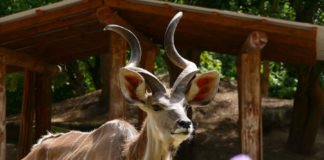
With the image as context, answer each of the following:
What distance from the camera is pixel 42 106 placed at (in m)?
11.4

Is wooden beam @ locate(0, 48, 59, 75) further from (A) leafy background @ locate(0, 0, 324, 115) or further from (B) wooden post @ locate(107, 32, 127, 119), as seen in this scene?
(A) leafy background @ locate(0, 0, 324, 115)

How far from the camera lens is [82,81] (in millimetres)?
18578

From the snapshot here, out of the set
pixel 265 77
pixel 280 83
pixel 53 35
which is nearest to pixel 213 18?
pixel 53 35

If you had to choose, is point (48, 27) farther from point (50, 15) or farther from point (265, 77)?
point (265, 77)

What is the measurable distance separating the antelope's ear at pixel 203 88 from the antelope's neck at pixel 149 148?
0.39m

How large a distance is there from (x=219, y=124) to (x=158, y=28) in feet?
17.1

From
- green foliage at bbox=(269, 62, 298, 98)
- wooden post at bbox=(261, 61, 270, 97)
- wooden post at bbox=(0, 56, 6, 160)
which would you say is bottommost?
green foliage at bbox=(269, 62, 298, 98)

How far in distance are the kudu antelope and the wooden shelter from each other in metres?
2.23

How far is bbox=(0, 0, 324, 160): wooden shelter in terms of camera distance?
754 centimetres

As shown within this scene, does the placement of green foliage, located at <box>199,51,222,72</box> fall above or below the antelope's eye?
below

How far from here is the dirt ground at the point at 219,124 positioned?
1230cm

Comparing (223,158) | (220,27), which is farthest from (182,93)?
(223,158)

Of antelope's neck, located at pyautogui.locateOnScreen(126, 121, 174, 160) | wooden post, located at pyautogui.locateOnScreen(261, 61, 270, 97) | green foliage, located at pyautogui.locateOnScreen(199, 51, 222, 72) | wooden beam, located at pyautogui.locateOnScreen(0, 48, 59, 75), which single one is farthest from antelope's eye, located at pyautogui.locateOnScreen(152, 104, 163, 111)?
green foliage, located at pyautogui.locateOnScreen(199, 51, 222, 72)

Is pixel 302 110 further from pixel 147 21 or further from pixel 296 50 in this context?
pixel 147 21
